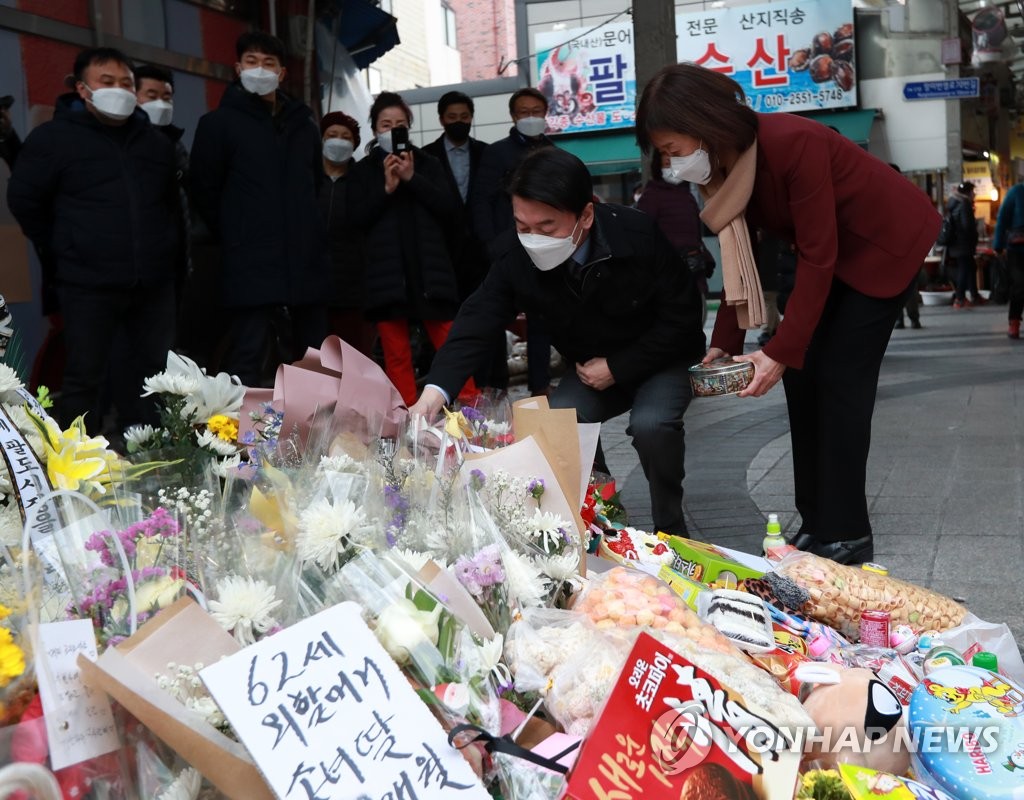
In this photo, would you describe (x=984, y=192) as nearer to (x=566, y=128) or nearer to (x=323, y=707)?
(x=566, y=128)

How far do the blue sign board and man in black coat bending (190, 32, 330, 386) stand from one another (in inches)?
536

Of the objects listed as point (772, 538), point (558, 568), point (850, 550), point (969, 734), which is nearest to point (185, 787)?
point (558, 568)

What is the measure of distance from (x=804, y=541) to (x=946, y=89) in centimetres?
1499

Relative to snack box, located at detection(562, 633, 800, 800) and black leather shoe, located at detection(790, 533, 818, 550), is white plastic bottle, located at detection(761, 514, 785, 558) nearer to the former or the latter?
black leather shoe, located at detection(790, 533, 818, 550)

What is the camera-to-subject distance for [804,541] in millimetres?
4102

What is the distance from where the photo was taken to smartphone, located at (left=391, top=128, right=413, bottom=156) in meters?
6.18

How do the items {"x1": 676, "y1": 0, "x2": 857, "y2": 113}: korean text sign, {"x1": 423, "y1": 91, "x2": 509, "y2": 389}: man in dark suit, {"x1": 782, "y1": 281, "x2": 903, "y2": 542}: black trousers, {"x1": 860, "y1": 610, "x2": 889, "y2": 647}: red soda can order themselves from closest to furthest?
{"x1": 860, "y1": 610, "x2": 889, "y2": 647}: red soda can < {"x1": 782, "y1": 281, "x2": 903, "y2": 542}: black trousers < {"x1": 423, "y1": 91, "x2": 509, "y2": 389}: man in dark suit < {"x1": 676, "y1": 0, "x2": 857, "y2": 113}: korean text sign

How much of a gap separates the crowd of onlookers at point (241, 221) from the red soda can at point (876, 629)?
2.33 meters

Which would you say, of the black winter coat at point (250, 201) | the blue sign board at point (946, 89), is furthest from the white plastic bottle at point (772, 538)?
the blue sign board at point (946, 89)

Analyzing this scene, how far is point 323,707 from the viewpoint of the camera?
1635mm

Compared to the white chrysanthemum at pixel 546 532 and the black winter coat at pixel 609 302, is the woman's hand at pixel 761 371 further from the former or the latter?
the white chrysanthemum at pixel 546 532

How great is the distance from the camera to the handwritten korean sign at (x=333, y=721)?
1.57m

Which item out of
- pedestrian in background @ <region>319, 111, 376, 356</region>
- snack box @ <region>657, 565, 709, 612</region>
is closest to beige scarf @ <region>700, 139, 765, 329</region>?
snack box @ <region>657, 565, 709, 612</region>

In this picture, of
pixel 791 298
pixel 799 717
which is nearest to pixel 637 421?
pixel 791 298
